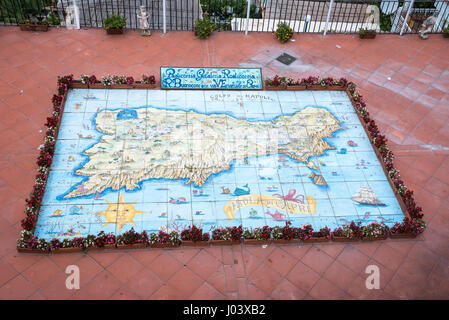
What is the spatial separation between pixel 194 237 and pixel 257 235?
164 centimetres

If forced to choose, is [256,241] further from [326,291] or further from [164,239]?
[164,239]

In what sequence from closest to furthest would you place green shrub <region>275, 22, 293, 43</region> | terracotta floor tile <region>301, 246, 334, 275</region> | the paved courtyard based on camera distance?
the paved courtyard < terracotta floor tile <region>301, 246, 334, 275</region> < green shrub <region>275, 22, 293, 43</region>

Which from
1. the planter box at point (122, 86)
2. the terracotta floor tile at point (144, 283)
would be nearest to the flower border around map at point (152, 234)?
the terracotta floor tile at point (144, 283)

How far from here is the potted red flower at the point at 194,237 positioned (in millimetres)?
10633

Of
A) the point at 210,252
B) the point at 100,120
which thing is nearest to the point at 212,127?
the point at 100,120

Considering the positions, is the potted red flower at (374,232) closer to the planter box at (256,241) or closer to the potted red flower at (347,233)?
the potted red flower at (347,233)

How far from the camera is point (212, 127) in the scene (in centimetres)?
1364

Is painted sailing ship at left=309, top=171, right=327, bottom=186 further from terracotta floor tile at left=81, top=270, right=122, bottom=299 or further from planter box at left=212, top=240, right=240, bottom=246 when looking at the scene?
terracotta floor tile at left=81, top=270, right=122, bottom=299

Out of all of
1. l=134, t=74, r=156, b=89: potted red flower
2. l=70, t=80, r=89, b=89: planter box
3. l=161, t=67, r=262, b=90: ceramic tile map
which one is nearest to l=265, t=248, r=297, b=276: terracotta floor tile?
l=161, t=67, r=262, b=90: ceramic tile map

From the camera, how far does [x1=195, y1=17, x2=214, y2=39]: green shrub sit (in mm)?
16609

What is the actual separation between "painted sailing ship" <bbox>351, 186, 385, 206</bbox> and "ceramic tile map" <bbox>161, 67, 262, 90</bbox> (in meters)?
5.20
